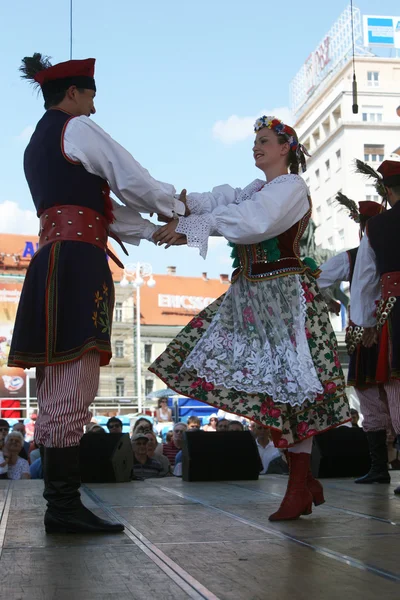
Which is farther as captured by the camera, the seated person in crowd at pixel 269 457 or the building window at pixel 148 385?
the building window at pixel 148 385

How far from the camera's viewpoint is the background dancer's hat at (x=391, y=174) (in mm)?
4625

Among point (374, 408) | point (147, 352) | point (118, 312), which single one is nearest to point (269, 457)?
point (374, 408)

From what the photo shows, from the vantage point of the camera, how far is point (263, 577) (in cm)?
204

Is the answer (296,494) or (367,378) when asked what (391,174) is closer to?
(367,378)

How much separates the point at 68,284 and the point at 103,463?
2441 millimetres

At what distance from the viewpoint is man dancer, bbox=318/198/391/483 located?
5309 mm

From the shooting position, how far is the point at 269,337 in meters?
3.50

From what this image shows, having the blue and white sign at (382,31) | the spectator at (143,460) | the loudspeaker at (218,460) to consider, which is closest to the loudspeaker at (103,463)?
the loudspeaker at (218,460)

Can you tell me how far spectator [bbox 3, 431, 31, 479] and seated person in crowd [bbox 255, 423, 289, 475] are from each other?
1.95 metres

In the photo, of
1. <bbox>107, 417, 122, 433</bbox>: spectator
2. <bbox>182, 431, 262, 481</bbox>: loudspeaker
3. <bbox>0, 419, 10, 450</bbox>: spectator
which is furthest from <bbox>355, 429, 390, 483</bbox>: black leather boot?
<bbox>107, 417, 122, 433</bbox>: spectator

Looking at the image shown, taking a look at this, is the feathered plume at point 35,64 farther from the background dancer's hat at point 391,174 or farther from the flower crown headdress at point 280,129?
the background dancer's hat at point 391,174

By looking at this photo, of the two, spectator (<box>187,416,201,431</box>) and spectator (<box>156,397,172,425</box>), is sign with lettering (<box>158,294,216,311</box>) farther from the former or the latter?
spectator (<box>187,416,201,431</box>)

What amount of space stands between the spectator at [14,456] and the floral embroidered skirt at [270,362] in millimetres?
3568

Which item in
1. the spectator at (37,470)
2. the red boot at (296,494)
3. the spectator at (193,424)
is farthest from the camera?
the spectator at (193,424)
